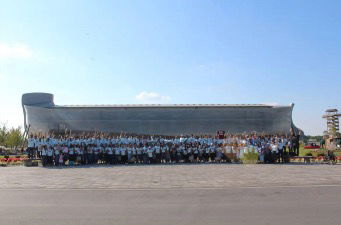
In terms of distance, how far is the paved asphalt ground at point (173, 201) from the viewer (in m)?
8.02

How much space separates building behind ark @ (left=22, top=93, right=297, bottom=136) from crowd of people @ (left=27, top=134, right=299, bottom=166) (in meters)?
11.6

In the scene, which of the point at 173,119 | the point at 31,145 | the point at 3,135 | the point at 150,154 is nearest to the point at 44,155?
the point at 31,145

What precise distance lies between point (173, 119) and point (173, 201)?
1199 inches

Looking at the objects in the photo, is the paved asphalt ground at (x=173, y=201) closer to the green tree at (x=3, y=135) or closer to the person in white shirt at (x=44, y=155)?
the person in white shirt at (x=44, y=155)

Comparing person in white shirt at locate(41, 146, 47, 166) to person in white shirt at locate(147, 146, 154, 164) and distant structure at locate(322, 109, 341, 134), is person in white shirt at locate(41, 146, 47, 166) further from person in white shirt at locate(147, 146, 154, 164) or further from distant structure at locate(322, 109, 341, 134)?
distant structure at locate(322, 109, 341, 134)

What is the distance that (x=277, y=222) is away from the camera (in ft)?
25.0

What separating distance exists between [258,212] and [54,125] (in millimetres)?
36651

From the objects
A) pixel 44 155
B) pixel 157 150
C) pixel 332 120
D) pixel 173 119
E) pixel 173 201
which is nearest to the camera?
pixel 173 201

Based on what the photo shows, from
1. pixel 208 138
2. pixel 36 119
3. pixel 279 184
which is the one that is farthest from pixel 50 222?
pixel 36 119

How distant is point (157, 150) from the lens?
86.7 ft

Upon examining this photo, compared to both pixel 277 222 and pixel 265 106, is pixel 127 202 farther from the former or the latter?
pixel 265 106

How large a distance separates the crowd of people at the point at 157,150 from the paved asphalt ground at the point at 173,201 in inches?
418

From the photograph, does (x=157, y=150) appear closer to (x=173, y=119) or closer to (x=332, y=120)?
(x=173, y=119)

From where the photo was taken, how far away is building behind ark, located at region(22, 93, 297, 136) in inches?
1528
